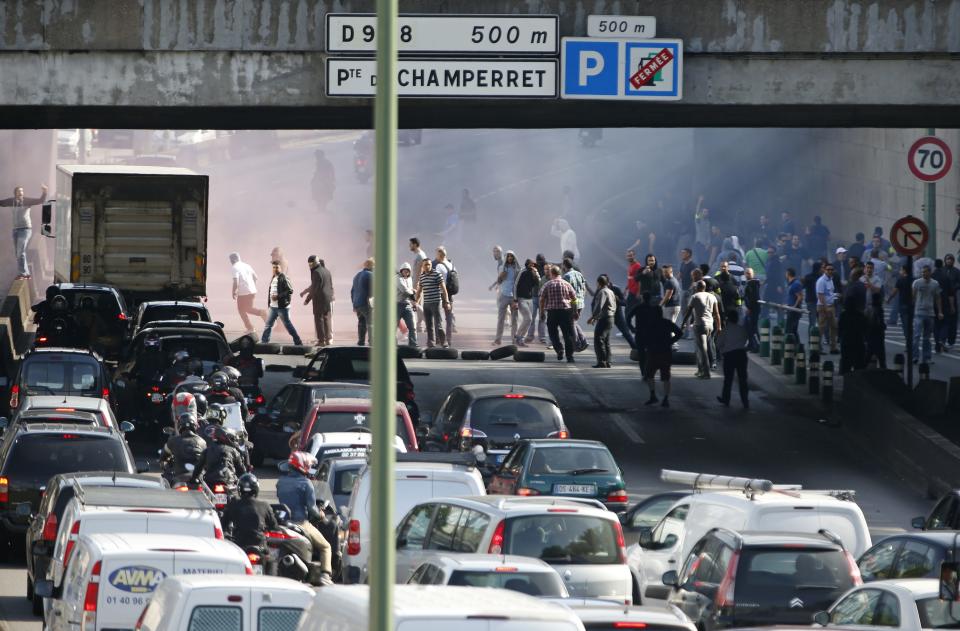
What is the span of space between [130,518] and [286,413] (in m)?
11.3

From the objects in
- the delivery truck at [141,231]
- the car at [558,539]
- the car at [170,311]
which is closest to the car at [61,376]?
the car at [170,311]

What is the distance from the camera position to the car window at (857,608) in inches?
494

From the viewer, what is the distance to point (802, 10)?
81.1 feet

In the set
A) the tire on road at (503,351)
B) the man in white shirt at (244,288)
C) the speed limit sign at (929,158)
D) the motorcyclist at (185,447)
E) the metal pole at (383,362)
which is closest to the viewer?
the metal pole at (383,362)

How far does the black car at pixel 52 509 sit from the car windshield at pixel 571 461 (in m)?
4.89

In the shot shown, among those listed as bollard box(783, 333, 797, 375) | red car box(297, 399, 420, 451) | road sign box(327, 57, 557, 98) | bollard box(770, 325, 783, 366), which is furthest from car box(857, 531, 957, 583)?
bollard box(770, 325, 783, 366)

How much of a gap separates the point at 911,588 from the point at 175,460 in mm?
9397

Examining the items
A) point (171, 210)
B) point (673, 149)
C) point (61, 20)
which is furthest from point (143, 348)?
point (673, 149)

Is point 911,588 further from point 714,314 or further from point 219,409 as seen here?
point 714,314

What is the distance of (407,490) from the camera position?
58.7ft

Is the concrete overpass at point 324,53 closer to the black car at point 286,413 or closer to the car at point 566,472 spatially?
the black car at point 286,413

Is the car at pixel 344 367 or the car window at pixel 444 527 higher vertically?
the car at pixel 344 367

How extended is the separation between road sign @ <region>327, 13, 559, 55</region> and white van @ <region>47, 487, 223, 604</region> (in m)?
10.3

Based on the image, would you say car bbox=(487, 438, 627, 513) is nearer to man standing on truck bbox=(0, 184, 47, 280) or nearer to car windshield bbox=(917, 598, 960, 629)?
car windshield bbox=(917, 598, 960, 629)
